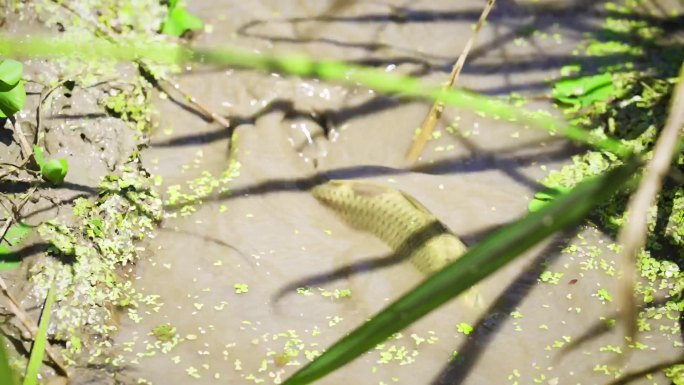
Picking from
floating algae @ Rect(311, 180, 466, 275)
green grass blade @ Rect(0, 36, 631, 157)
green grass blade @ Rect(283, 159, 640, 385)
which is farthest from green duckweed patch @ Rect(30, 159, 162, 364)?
green grass blade @ Rect(283, 159, 640, 385)

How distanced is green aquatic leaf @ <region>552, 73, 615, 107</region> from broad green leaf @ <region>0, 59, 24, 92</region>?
3139 mm

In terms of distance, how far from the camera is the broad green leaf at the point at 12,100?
3428mm

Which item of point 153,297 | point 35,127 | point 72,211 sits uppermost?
point 35,127

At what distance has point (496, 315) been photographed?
3572mm

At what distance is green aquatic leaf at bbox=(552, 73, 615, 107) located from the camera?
459 centimetres

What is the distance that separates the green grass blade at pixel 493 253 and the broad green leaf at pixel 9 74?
8.83 ft

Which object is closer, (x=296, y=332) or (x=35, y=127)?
(x=296, y=332)

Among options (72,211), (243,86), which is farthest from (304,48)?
(72,211)

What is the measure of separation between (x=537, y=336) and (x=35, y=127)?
2.75 metres

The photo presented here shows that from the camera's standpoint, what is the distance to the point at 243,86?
184 inches

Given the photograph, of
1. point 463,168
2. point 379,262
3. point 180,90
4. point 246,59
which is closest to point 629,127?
point 463,168

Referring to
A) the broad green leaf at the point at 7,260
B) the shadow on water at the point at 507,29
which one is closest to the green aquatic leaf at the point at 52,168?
the broad green leaf at the point at 7,260

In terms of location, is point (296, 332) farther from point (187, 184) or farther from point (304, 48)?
point (304, 48)

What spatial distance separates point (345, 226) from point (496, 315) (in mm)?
1005
